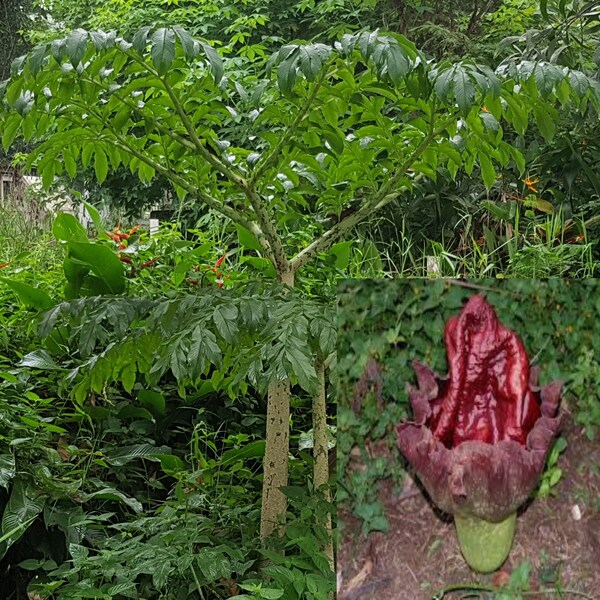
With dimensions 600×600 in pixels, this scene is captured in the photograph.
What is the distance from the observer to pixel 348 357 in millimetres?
1022

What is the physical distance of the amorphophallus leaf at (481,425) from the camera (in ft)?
3.25

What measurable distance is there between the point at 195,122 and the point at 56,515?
1026mm

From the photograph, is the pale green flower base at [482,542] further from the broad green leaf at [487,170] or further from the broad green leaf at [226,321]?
the broad green leaf at [487,170]

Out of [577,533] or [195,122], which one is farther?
[195,122]

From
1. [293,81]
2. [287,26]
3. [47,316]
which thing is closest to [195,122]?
[293,81]

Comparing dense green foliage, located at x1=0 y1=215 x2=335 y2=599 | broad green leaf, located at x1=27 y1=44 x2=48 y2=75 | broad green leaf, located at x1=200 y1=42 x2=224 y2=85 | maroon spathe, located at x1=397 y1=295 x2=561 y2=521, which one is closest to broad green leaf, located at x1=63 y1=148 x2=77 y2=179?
dense green foliage, located at x1=0 y1=215 x2=335 y2=599

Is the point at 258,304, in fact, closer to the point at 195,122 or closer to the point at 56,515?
the point at 195,122

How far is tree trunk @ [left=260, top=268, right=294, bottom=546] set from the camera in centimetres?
179

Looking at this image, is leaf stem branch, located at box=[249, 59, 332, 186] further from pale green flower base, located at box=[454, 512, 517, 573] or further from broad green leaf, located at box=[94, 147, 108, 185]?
pale green flower base, located at box=[454, 512, 517, 573]

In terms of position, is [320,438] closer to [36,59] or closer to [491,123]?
[491,123]

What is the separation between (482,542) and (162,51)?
36.6 inches

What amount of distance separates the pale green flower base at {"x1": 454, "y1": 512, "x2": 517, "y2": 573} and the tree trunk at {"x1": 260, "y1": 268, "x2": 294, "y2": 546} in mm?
818

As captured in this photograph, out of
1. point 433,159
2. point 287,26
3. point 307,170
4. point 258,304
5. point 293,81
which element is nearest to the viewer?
point 293,81

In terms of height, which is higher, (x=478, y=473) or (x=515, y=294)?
(x=515, y=294)
